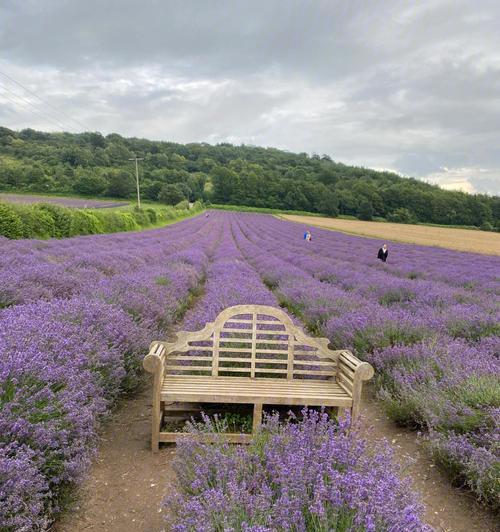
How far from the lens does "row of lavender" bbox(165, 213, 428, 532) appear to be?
1.48m

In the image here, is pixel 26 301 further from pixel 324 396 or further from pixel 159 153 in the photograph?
pixel 159 153

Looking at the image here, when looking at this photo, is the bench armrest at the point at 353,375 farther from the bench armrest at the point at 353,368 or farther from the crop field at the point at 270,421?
the crop field at the point at 270,421

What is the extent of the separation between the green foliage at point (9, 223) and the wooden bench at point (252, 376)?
13.0 metres

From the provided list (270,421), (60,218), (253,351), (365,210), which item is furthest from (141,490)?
(365,210)

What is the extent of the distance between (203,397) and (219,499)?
149cm

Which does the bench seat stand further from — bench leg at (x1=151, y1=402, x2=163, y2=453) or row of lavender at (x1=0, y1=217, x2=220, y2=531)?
row of lavender at (x1=0, y1=217, x2=220, y2=531)

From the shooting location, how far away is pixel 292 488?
164 cm

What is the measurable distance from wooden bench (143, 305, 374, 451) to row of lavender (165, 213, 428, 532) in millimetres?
→ 810

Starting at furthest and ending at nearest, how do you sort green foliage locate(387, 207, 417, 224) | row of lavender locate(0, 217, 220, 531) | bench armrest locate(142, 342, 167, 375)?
green foliage locate(387, 207, 417, 224), bench armrest locate(142, 342, 167, 375), row of lavender locate(0, 217, 220, 531)

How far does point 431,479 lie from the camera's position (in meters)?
2.98

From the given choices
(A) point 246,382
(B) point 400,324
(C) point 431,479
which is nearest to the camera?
(C) point 431,479

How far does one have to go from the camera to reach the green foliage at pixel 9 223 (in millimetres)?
14289

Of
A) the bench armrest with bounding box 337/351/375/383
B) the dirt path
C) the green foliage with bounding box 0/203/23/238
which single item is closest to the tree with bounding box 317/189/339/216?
the green foliage with bounding box 0/203/23/238

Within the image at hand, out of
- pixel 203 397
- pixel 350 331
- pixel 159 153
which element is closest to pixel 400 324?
pixel 350 331
